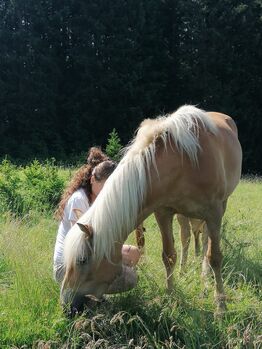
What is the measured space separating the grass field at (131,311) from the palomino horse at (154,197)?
0.54ft

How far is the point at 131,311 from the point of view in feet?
10.7

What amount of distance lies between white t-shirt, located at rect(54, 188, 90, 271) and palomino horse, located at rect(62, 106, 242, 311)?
318 mm

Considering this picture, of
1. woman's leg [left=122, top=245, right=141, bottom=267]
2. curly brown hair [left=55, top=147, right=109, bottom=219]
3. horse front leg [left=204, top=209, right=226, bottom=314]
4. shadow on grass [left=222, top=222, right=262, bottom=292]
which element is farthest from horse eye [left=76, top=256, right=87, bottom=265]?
shadow on grass [left=222, top=222, right=262, bottom=292]

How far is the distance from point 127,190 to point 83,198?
0.51 metres

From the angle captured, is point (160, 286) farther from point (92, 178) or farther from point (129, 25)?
point (129, 25)

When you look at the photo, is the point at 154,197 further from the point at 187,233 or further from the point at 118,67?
the point at 118,67

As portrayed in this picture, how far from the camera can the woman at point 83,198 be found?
3.38 m

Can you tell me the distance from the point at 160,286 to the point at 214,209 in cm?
78

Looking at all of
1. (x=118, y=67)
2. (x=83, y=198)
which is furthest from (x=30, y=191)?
(x=118, y=67)

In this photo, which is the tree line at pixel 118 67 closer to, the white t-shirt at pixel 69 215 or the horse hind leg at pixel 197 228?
the horse hind leg at pixel 197 228

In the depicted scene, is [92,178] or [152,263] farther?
[152,263]

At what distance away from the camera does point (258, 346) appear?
8.62ft

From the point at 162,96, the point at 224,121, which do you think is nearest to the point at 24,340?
the point at 224,121

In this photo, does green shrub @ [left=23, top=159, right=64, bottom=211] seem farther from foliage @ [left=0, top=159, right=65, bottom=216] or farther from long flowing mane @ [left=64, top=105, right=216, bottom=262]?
long flowing mane @ [left=64, top=105, right=216, bottom=262]
